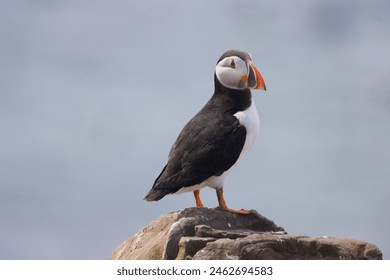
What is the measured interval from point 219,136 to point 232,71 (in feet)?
3.81

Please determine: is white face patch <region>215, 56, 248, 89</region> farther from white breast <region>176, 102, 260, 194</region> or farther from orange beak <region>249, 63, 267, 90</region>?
white breast <region>176, 102, 260, 194</region>

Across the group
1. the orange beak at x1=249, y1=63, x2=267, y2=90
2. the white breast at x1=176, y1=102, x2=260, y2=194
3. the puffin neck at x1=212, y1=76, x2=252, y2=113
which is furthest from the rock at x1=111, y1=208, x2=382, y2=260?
the orange beak at x1=249, y1=63, x2=267, y2=90

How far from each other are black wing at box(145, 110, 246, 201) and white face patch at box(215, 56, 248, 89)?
1.85ft

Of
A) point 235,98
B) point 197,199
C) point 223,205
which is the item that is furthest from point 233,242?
point 235,98

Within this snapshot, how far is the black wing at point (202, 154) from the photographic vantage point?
A: 1102 cm

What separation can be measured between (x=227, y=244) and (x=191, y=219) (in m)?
0.97

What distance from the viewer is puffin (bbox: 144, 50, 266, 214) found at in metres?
11.1

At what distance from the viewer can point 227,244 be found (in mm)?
9578

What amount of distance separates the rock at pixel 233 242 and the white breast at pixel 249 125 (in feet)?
3.45

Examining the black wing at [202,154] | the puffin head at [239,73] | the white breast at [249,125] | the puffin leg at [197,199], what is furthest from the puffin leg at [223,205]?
the puffin head at [239,73]
